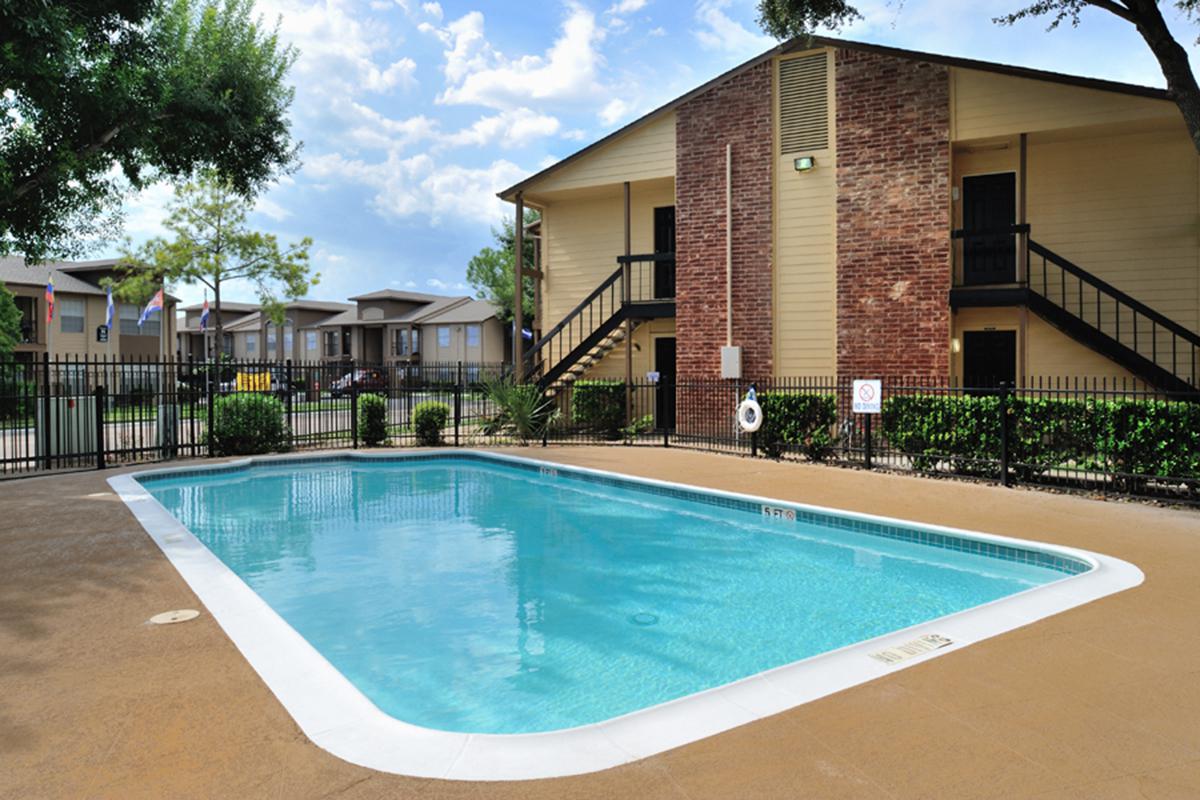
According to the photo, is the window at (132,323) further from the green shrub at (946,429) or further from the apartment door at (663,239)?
the green shrub at (946,429)

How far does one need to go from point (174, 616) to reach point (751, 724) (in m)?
3.73

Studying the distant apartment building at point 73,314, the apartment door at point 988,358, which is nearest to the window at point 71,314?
the distant apartment building at point 73,314

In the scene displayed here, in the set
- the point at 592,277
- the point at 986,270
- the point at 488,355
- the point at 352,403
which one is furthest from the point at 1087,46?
the point at 488,355

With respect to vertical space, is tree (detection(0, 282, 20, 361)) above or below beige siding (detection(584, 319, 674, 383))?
above

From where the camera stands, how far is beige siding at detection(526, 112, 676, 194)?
16125mm

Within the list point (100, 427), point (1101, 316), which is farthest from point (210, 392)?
point (1101, 316)

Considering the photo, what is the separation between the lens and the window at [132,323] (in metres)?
35.2

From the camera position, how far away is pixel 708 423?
1561 centimetres

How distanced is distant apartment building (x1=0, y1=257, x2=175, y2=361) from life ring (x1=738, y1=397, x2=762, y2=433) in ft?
85.4

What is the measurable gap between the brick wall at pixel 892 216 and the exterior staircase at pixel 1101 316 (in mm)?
814

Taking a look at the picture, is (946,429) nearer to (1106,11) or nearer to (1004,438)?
(1004,438)

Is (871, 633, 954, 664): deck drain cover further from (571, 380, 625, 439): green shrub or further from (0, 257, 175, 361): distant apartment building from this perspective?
(0, 257, 175, 361): distant apartment building

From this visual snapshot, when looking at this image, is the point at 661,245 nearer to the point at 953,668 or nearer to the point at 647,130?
the point at 647,130

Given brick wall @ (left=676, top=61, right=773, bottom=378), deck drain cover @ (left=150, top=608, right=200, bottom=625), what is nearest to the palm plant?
brick wall @ (left=676, top=61, right=773, bottom=378)
